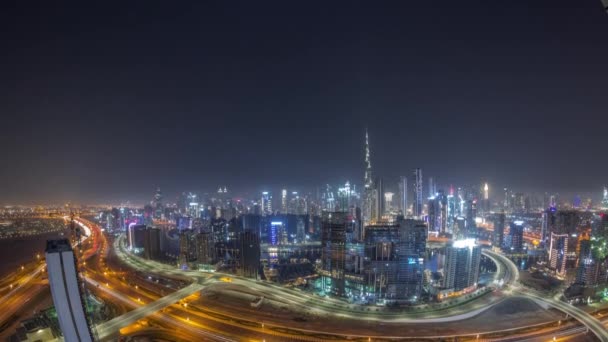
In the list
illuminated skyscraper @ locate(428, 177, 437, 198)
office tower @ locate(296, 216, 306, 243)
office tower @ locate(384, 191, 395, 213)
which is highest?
illuminated skyscraper @ locate(428, 177, 437, 198)

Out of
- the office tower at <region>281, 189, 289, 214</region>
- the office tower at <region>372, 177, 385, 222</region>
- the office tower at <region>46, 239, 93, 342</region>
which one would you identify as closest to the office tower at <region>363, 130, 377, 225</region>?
the office tower at <region>372, 177, 385, 222</region>

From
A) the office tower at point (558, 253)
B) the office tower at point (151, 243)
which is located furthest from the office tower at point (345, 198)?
the office tower at point (151, 243)

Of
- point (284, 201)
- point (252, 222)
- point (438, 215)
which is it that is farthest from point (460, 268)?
point (284, 201)

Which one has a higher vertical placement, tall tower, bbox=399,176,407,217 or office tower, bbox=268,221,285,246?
tall tower, bbox=399,176,407,217

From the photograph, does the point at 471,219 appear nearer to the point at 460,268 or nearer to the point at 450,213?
the point at 450,213

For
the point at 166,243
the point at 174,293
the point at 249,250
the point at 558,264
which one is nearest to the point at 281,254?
the point at 249,250

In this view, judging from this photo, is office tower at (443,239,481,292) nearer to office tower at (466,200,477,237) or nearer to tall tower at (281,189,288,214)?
office tower at (466,200,477,237)
